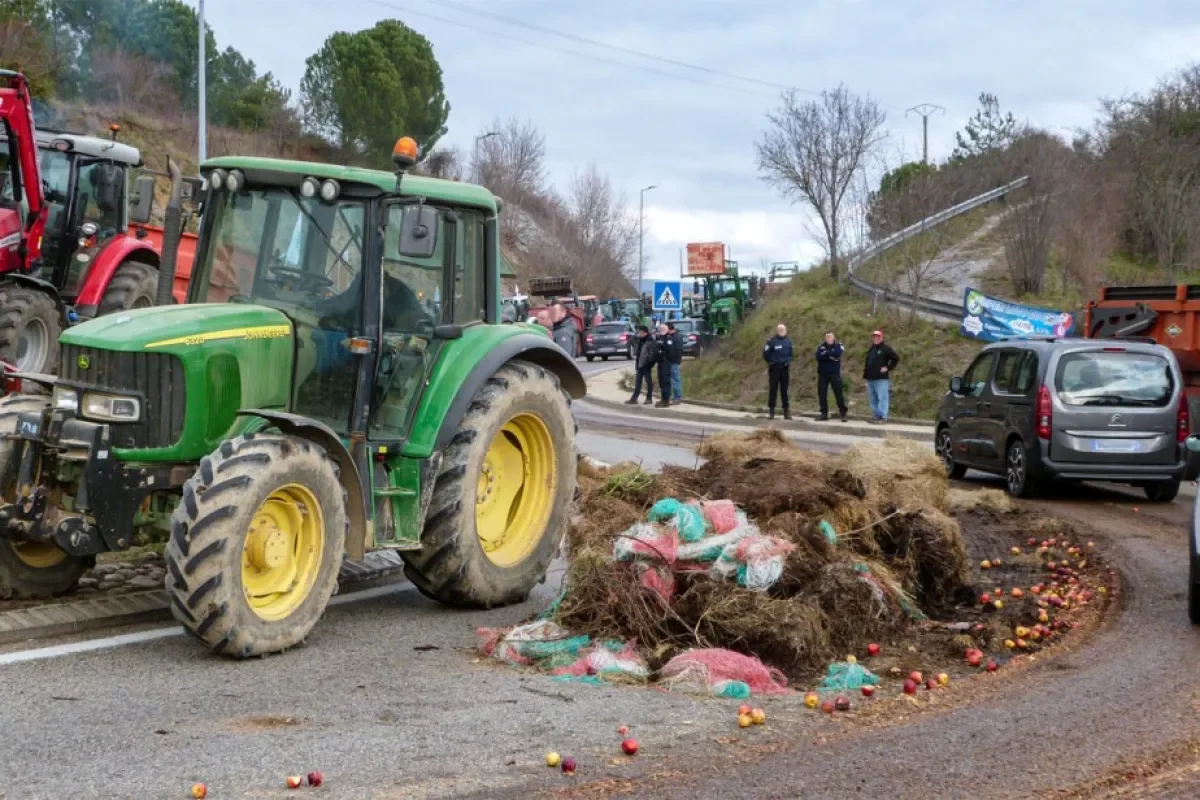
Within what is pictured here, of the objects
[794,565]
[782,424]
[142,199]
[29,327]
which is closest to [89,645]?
[794,565]

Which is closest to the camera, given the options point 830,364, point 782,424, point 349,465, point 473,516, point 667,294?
point 349,465

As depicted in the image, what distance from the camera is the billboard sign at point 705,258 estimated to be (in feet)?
229

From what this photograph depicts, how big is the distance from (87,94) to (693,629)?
4220cm

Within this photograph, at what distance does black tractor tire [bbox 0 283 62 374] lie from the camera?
15.4 meters

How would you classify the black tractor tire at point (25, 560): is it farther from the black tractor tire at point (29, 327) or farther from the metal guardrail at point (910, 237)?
the metal guardrail at point (910, 237)

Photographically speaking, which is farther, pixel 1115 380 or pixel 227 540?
pixel 1115 380

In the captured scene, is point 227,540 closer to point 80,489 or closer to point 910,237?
point 80,489

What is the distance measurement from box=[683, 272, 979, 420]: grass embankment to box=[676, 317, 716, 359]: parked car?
17.8 feet

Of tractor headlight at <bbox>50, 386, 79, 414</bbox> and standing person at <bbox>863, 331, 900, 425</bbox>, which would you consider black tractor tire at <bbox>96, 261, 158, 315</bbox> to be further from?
standing person at <bbox>863, 331, 900, 425</bbox>

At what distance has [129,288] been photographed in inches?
688

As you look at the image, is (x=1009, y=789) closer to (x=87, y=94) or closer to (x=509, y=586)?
(x=509, y=586)

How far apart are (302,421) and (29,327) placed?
9.24 meters

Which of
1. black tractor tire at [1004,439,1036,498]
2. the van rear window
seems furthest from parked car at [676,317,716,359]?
the van rear window

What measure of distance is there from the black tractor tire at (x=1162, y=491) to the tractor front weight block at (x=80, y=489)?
37.7 feet
